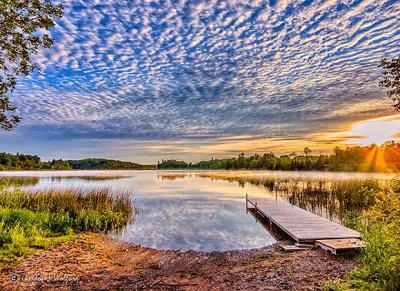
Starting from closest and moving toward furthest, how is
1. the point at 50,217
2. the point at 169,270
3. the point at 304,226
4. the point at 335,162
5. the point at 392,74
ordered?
the point at 392,74 < the point at 169,270 < the point at 304,226 < the point at 50,217 < the point at 335,162

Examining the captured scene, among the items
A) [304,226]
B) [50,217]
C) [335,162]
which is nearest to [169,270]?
[304,226]

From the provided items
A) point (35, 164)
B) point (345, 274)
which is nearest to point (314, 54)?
point (345, 274)

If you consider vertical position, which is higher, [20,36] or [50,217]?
[20,36]

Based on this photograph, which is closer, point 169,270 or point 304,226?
point 169,270

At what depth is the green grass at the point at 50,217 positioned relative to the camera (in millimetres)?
9630

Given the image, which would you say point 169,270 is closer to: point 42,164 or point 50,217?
point 50,217

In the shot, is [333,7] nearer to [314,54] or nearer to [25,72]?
[314,54]

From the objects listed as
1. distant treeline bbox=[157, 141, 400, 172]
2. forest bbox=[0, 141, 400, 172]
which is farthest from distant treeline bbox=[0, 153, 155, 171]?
distant treeline bbox=[157, 141, 400, 172]

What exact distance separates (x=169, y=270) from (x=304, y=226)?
20.1ft

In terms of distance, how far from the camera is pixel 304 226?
39.6ft

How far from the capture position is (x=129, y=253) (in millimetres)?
10445

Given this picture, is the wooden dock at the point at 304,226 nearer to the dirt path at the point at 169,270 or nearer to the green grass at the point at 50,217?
the dirt path at the point at 169,270

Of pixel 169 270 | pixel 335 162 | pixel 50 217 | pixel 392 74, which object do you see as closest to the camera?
pixel 392 74

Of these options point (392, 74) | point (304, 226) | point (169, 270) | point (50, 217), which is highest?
point (392, 74)
